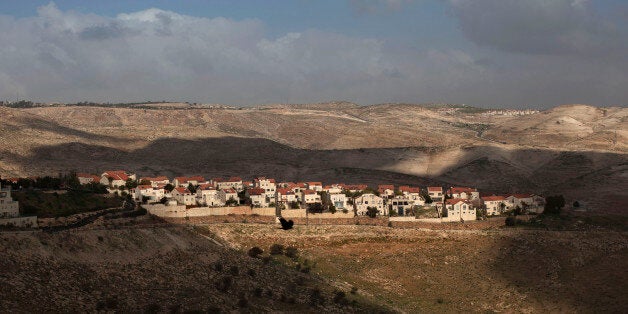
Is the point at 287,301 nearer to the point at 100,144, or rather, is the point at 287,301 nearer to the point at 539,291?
the point at 539,291

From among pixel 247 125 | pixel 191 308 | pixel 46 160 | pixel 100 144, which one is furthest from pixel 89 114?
pixel 191 308

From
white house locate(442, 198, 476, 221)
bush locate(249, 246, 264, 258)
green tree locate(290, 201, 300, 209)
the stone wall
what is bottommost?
Result: bush locate(249, 246, 264, 258)

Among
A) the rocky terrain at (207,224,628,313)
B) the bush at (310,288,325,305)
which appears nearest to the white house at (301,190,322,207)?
the rocky terrain at (207,224,628,313)

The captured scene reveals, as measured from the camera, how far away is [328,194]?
82188mm

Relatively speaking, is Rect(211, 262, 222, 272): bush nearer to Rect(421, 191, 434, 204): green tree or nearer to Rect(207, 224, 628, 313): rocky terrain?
Rect(207, 224, 628, 313): rocky terrain

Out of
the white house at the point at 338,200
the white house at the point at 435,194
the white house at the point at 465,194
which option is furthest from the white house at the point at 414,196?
the white house at the point at 338,200

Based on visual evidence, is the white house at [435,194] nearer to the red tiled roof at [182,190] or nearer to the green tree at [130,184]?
the red tiled roof at [182,190]

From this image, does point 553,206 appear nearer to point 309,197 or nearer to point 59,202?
point 309,197

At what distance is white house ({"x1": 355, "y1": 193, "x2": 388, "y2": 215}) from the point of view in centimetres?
7838

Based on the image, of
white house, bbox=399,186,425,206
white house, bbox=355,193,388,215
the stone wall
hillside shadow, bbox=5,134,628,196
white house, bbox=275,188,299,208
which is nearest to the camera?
the stone wall

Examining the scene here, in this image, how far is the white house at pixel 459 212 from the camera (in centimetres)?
7431

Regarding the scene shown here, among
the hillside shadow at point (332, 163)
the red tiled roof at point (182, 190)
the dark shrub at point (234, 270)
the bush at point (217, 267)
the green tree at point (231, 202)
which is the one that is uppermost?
the hillside shadow at point (332, 163)

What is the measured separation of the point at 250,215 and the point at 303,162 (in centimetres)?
6852

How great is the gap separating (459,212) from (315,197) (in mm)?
16438
